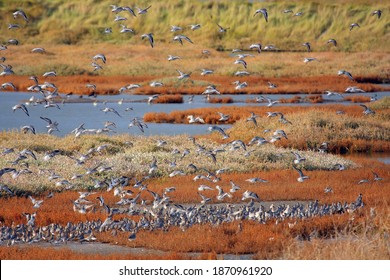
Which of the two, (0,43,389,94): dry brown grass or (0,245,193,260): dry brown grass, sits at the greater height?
(0,245,193,260): dry brown grass

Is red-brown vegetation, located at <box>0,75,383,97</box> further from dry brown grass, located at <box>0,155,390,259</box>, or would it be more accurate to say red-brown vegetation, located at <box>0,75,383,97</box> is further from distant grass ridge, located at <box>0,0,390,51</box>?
dry brown grass, located at <box>0,155,390,259</box>

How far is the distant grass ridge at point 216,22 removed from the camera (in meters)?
94.1

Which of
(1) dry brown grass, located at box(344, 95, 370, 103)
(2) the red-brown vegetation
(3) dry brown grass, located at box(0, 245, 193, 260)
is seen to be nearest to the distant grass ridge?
(2) the red-brown vegetation

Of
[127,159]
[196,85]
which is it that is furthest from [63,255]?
[196,85]

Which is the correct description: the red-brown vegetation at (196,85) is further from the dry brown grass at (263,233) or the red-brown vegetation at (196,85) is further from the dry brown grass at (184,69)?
the dry brown grass at (263,233)

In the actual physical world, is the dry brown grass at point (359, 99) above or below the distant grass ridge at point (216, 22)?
above

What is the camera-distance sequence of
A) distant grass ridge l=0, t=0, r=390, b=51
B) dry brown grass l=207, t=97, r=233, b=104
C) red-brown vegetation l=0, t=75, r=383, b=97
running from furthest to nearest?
distant grass ridge l=0, t=0, r=390, b=51, red-brown vegetation l=0, t=75, r=383, b=97, dry brown grass l=207, t=97, r=233, b=104

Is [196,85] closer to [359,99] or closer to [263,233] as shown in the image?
[359,99]

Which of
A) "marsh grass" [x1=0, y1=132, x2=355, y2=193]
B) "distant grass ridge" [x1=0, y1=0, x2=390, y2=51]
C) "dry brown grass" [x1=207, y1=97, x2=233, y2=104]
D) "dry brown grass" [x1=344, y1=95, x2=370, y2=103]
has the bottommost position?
"distant grass ridge" [x1=0, y1=0, x2=390, y2=51]

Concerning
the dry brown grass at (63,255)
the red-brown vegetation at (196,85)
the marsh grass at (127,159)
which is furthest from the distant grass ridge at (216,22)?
the dry brown grass at (63,255)

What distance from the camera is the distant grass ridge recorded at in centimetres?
9406

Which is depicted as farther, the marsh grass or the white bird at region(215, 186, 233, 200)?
the marsh grass

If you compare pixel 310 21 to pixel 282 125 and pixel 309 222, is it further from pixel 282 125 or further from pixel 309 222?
pixel 309 222

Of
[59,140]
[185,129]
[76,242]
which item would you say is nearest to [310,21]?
[185,129]
